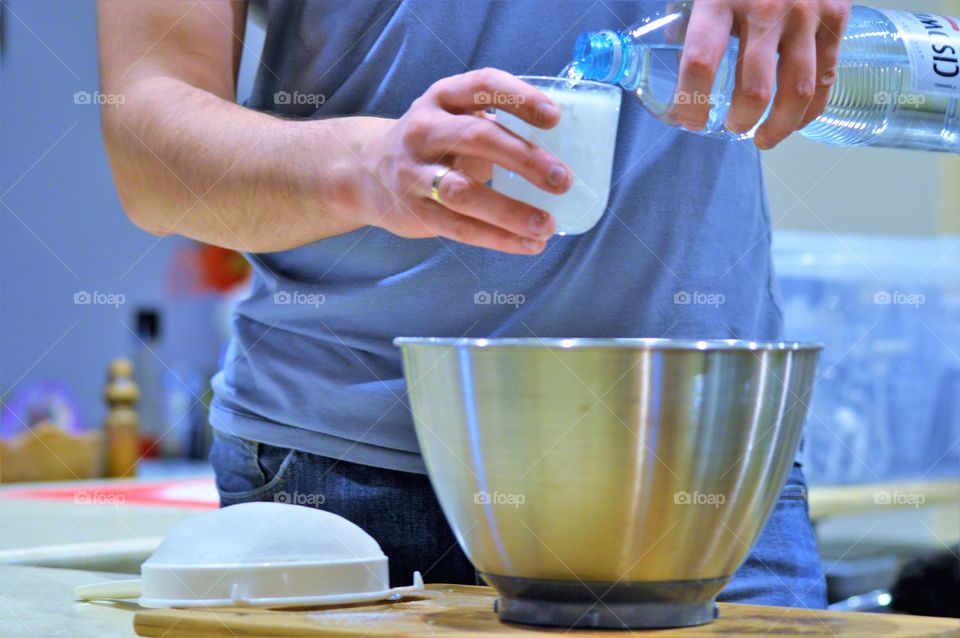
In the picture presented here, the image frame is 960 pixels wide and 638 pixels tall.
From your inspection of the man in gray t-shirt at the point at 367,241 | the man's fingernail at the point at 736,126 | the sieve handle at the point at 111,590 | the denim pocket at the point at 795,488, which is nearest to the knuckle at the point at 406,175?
the man in gray t-shirt at the point at 367,241

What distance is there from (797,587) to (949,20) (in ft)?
1.63

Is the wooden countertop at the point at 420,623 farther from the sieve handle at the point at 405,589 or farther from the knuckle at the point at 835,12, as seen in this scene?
the knuckle at the point at 835,12

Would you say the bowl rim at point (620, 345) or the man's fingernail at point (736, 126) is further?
the man's fingernail at point (736, 126)

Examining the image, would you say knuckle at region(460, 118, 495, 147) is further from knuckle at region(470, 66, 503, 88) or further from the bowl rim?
the bowl rim

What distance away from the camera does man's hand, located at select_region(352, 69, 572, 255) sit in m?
0.67

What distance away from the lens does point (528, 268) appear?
0.93 m

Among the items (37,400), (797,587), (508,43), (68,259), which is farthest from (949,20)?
(68,259)

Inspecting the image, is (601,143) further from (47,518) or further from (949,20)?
(47,518)

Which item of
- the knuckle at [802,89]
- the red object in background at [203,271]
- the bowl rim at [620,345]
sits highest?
the red object in background at [203,271]

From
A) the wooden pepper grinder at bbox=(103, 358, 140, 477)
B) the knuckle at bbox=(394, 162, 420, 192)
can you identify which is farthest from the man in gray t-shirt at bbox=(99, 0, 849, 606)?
the wooden pepper grinder at bbox=(103, 358, 140, 477)

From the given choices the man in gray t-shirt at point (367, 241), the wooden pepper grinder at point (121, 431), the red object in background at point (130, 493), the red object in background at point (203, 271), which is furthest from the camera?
the red object in background at point (203, 271)

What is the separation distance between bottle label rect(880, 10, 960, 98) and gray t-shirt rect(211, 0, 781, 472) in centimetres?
17

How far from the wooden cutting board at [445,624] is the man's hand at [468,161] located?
0.22 metres

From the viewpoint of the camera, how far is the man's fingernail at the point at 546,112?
67 cm
